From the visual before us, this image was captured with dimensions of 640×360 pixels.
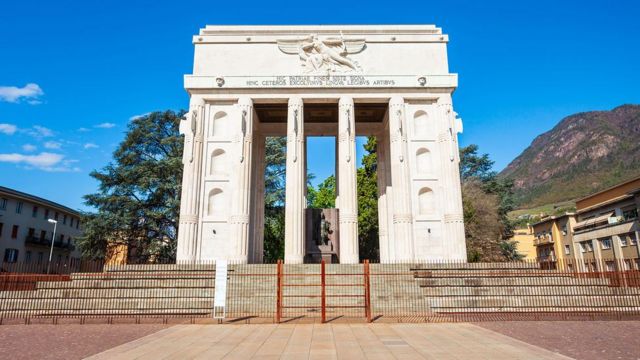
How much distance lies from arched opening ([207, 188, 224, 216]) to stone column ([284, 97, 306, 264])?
456cm

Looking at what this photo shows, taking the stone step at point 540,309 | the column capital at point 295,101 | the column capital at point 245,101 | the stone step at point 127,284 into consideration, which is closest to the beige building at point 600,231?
the stone step at point 540,309

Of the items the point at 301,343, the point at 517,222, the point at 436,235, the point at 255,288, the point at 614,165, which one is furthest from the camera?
the point at 614,165

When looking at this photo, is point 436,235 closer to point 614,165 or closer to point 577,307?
point 577,307

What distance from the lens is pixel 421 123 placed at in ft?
94.1

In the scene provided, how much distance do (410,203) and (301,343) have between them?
1815 centimetres

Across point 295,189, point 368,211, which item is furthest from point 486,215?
point 295,189

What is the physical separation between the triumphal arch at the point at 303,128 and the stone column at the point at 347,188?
0.07m

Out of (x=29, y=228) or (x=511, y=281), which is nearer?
(x=511, y=281)

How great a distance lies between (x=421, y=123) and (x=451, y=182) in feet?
16.2

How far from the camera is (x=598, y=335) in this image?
11250 millimetres

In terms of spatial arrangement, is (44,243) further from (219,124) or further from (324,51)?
(324,51)

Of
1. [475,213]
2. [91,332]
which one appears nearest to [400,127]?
[475,213]

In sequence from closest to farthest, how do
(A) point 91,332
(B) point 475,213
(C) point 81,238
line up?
(A) point 91,332
(C) point 81,238
(B) point 475,213

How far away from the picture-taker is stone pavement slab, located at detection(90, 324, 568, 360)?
28.9 feet
